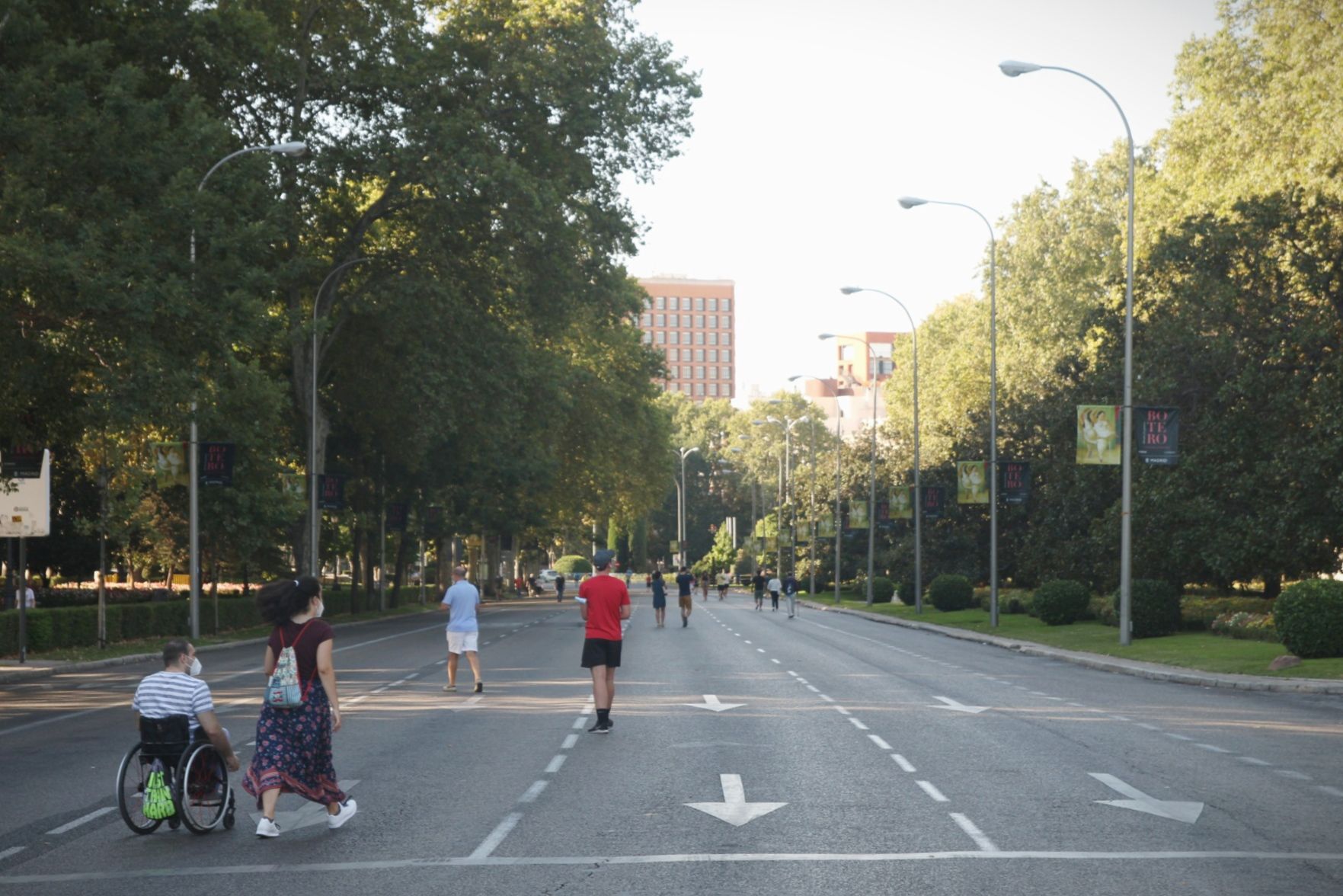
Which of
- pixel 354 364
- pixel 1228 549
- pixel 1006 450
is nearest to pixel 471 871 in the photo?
pixel 1228 549

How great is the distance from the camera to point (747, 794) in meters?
12.9

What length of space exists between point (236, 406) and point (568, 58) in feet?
53.3

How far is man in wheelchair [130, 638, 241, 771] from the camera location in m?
10.8

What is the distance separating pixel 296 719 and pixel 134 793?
1.54 meters

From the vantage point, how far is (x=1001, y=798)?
12.7 meters

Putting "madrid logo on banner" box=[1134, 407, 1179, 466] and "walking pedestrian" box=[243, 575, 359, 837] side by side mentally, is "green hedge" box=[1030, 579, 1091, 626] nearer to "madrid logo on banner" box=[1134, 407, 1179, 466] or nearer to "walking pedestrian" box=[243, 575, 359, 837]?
"madrid logo on banner" box=[1134, 407, 1179, 466]

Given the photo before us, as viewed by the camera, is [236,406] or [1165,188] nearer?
[236,406]

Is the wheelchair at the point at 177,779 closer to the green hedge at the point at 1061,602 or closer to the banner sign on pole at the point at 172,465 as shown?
the banner sign on pole at the point at 172,465

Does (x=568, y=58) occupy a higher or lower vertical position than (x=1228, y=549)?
higher

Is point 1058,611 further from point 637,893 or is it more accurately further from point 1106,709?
point 637,893

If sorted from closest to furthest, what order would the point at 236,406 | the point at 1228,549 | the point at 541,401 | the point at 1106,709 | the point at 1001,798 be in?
the point at 1001,798, the point at 1106,709, the point at 236,406, the point at 1228,549, the point at 541,401

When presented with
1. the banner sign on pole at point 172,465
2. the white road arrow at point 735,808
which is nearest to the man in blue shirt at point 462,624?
the white road arrow at point 735,808

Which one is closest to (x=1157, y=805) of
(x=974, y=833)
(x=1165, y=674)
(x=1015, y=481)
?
(x=974, y=833)

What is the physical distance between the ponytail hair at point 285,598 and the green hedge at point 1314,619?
23352mm
